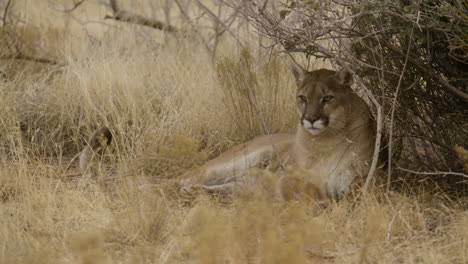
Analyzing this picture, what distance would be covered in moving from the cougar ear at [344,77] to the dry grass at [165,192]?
0.78m

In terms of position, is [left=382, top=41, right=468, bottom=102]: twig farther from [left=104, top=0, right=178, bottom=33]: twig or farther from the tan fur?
[left=104, top=0, right=178, bottom=33]: twig

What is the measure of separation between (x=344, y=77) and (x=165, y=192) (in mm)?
1380

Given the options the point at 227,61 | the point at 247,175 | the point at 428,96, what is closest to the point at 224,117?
the point at 227,61

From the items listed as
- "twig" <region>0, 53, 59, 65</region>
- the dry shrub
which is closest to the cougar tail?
the dry shrub

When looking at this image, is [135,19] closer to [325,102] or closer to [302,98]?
[302,98]

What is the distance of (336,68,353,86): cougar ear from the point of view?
184 inches

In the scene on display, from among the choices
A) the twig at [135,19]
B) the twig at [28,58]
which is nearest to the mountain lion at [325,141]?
the twig at [28,58]

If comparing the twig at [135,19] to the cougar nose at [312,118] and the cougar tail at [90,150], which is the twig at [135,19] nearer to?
the cougar tail at [90,150]

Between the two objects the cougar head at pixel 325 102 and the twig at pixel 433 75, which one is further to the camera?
the cougar head at pixel 325 102

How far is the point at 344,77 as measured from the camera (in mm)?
4707

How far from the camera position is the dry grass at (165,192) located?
3285 mm

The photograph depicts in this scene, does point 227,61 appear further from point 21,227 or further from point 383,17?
point 21,227

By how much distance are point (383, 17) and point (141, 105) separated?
2593 mm

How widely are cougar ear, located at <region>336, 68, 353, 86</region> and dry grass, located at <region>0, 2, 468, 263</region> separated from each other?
0.78m
